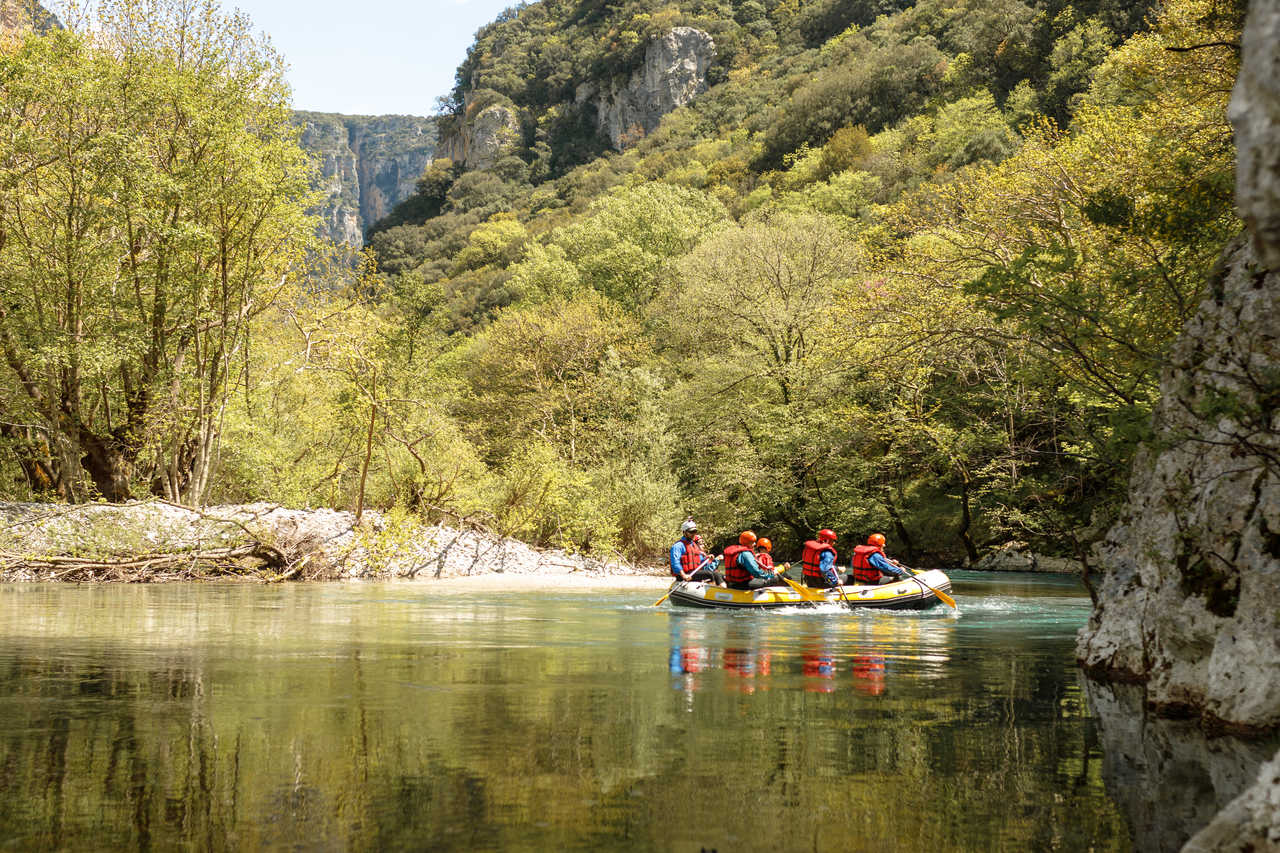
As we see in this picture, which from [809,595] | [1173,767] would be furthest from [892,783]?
[809,595]

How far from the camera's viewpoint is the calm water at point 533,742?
4891 mm

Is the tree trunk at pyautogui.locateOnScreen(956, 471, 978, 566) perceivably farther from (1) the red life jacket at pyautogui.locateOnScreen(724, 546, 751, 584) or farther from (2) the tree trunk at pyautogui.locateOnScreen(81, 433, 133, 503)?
(2) the tree trunk at pyautogui.locateOnScreen(81, 433, 133, 503)

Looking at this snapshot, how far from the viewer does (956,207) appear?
3052 centimetres

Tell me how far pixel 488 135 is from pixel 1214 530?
121 meters

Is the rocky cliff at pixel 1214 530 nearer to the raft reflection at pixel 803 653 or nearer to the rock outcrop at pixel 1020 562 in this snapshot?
the raft reflection at pixel 803 653

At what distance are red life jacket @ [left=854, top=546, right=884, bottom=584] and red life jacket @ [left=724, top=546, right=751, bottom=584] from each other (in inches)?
90.2

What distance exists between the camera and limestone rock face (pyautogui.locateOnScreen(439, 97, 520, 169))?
121 metres

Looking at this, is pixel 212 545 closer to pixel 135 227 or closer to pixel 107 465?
pixel 107 465

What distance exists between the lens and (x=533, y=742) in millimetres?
6773

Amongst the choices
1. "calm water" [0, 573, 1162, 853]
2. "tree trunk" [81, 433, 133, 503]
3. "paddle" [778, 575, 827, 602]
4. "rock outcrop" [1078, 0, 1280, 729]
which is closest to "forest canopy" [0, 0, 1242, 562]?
"tree trunk" [81, 433, 133, 503]

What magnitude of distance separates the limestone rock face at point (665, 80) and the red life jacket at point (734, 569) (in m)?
96.9

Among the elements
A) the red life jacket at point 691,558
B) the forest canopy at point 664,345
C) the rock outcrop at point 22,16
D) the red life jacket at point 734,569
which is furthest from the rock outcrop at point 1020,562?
the rock outcrop at point 22,16

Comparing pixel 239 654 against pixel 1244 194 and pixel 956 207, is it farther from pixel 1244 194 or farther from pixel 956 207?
pixel 956 207

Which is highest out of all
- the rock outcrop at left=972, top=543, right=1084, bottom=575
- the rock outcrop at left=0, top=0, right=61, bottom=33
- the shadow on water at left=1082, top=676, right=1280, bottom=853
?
the rock outcrop at left=0, top=0, right=61, bottom=33
